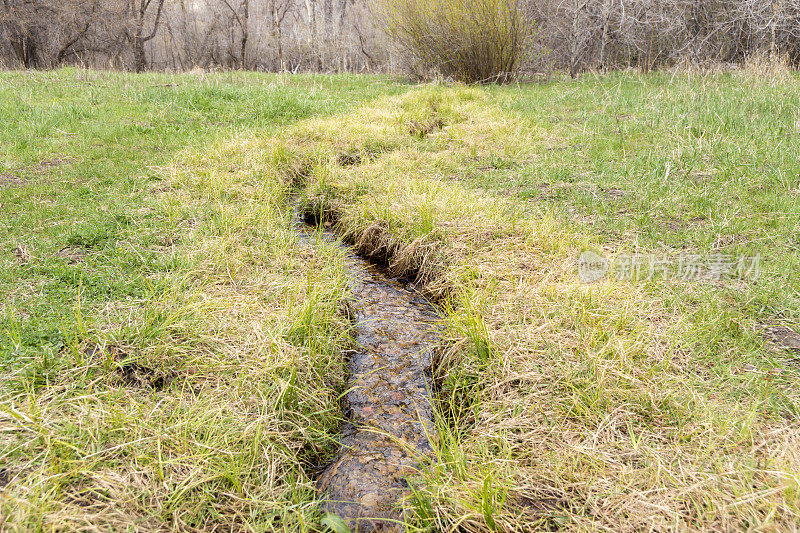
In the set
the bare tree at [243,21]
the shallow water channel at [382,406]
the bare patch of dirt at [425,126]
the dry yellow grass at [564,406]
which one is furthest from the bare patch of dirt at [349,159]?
the bare tree at [243,21]

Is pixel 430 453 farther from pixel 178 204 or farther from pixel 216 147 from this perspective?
pixel 216 147

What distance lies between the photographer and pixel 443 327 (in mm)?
3221

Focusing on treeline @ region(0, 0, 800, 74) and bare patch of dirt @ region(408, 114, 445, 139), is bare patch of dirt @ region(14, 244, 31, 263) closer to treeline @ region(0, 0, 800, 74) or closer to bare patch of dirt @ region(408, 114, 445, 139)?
bare patch of dirt @ region(408, 114, 445, 139)

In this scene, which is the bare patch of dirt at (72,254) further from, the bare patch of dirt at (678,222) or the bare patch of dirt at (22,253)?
the bare patch of dirt at (678,222)

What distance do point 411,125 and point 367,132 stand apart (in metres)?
0.93

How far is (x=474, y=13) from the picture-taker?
1031cm

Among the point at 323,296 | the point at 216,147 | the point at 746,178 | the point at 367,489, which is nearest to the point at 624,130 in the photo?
the point at 746,178

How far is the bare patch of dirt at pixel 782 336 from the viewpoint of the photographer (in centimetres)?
245

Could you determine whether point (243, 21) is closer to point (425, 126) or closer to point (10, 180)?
point (425, 126)

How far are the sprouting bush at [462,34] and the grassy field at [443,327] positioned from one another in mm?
5938

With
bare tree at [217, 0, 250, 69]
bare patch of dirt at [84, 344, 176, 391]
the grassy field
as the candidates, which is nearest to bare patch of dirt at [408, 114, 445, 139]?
the grassy field

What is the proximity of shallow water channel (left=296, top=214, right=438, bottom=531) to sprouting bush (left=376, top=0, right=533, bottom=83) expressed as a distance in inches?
344

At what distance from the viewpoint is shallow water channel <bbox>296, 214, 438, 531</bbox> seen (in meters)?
→ 2.09

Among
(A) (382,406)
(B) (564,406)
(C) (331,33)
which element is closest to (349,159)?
(A) (382,406)
